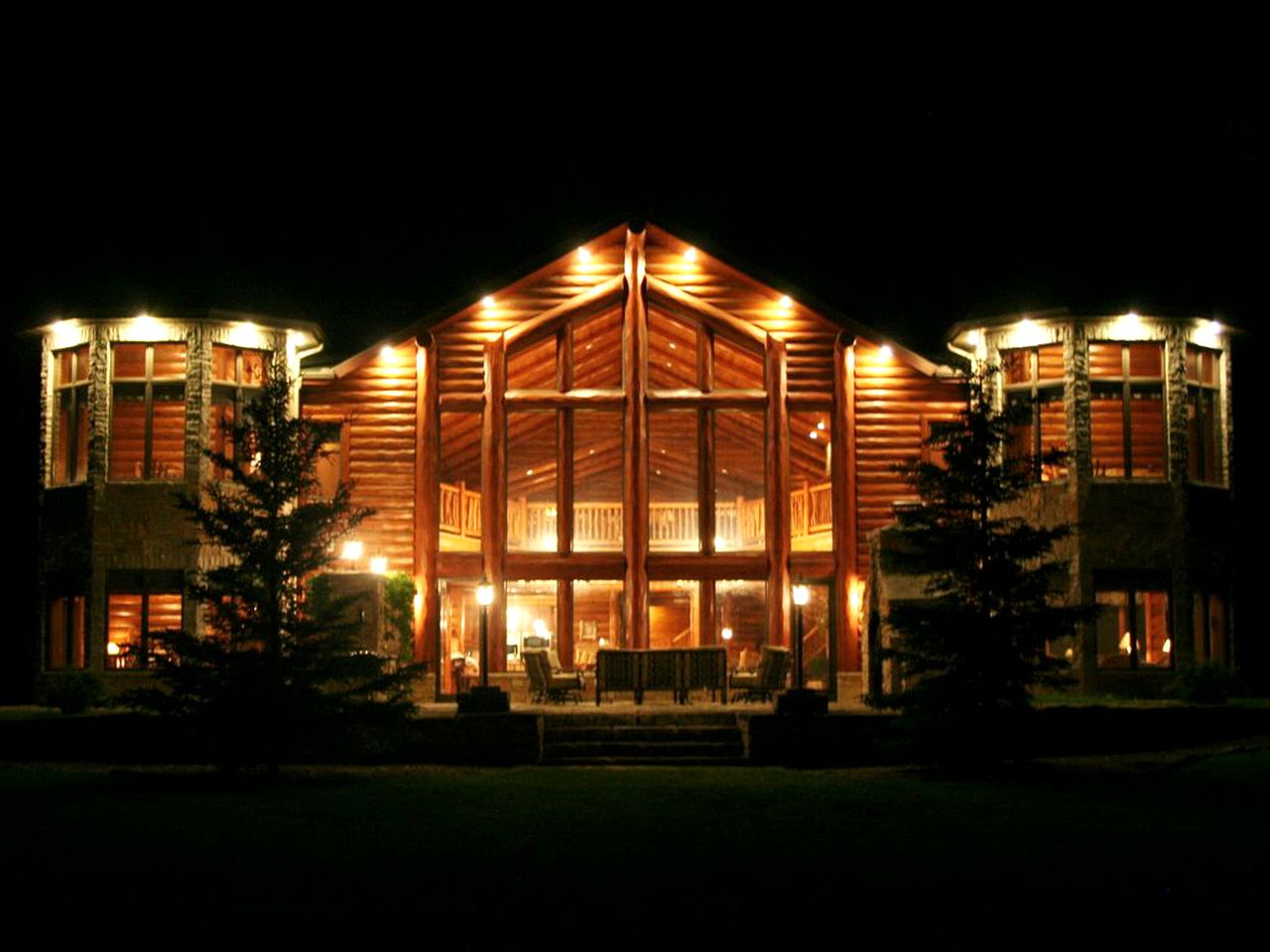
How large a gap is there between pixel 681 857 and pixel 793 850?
84cm

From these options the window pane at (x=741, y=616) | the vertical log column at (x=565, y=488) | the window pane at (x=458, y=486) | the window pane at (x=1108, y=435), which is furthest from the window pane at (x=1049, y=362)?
the window pane at (x=458, y=486)

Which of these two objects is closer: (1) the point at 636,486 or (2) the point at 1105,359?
(2) the point at 1105,359

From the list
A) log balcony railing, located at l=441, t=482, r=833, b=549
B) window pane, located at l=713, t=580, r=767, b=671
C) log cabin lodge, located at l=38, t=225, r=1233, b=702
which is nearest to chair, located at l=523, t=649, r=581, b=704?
log cabin lodge, located at l=38, t=225, r=1233, b=702

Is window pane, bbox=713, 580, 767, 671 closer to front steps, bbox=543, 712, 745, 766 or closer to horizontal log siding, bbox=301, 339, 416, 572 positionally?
horizontal log siding, bbox=301, 339, 416, 572

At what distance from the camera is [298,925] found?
7938 mm

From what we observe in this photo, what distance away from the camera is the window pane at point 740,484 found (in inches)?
1038

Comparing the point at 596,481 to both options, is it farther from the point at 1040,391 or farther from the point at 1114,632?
the point at 1114,632

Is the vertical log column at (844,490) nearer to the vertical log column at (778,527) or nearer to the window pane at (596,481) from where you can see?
the vertical log column at (778,527)

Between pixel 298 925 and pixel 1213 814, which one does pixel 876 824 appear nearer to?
pixel 1213 814

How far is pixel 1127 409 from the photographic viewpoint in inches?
918

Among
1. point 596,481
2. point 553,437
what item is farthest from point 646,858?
point 596,481

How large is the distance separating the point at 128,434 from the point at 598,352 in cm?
798

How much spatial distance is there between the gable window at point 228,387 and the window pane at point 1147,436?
46.7 ft

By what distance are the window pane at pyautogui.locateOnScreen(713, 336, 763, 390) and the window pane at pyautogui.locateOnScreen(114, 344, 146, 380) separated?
946 cm
